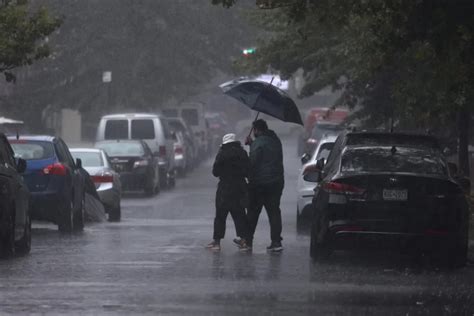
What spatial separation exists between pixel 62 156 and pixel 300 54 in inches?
376

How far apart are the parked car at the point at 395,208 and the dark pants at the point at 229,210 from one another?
2.28 meters

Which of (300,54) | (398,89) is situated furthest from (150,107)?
(398,89)

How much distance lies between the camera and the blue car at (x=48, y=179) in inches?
862

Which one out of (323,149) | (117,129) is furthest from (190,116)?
(323,149)

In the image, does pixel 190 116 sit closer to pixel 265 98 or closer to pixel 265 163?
pixel 265 98

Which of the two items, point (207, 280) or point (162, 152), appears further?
point (162, 152)

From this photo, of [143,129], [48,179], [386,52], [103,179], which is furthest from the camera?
[143,129]

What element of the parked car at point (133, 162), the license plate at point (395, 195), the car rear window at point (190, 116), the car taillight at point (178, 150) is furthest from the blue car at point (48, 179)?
the car rear window at point (190, 116)

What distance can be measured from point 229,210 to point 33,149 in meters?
5.15

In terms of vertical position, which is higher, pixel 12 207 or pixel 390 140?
pixel 390 140

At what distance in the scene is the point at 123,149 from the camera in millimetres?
35438

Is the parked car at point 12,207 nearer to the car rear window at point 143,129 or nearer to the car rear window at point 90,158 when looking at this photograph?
the car rear window at point 90,158

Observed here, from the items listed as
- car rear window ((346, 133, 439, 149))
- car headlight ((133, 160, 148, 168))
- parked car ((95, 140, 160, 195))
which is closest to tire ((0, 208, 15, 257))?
car rear window ((346, 133, 439, 149))

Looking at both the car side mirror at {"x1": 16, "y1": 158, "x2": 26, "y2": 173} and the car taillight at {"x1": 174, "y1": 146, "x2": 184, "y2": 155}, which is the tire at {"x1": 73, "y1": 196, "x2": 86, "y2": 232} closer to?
the car side mirror at {"x1": 16, "y1": 158, "x2": 26, "y2": 173}
